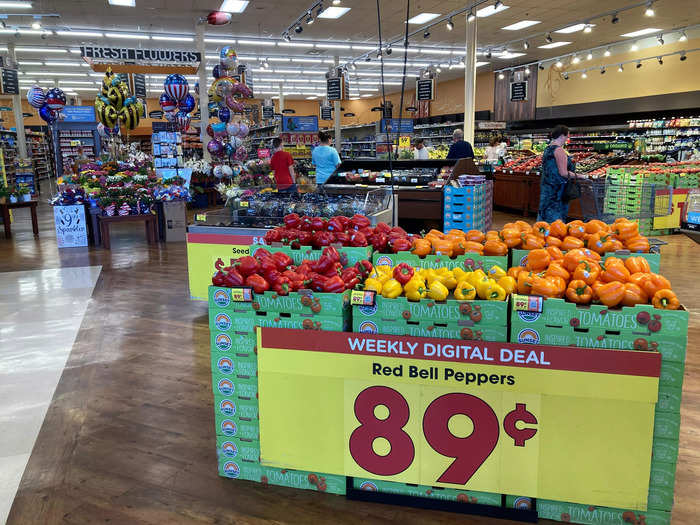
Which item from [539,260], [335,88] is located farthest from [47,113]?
[539,260]

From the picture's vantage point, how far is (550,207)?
6.80m

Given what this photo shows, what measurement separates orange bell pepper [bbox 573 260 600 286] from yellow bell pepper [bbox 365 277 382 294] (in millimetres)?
792

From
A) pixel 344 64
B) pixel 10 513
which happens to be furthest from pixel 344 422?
pixel 344 64

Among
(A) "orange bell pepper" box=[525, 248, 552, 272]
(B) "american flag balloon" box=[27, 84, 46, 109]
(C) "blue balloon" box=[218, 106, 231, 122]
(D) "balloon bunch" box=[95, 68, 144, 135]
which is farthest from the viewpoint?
(B) "american flag balloon" box=[27, 84, 46, 109]

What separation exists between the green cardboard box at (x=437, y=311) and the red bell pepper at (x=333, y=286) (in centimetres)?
14

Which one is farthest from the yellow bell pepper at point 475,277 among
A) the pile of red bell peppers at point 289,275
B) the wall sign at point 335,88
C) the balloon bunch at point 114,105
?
the wall sign at point 335,88

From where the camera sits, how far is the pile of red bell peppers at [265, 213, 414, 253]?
303cm

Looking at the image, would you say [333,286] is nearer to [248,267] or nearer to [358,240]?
[248,267]

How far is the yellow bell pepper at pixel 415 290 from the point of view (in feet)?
7.05

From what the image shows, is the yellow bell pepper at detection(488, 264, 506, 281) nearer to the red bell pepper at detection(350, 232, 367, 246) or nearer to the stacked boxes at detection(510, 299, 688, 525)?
the stacked boxes at detection(510, 299, 688, 525)

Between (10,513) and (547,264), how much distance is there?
100 inches

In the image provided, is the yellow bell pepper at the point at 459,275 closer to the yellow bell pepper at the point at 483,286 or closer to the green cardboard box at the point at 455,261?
the yellow bell pepper at the point at 483,286

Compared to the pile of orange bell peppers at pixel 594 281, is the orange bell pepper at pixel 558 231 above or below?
above

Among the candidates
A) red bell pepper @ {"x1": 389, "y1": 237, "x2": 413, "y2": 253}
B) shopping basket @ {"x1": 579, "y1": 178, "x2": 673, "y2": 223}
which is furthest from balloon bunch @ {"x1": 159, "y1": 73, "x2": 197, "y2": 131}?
red bell pepper @ {"x1": 389, "y1": 237, "x2": 413, "y2": 253}
